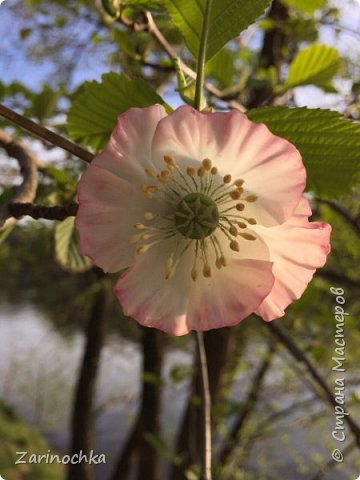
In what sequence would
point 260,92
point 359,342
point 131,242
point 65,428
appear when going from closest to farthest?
point 131,242
point 260,92
point 359,342
point 65,428

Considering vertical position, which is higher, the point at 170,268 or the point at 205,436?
the point at 170,268

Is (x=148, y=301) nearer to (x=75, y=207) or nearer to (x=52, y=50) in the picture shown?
(x=75, y=207)

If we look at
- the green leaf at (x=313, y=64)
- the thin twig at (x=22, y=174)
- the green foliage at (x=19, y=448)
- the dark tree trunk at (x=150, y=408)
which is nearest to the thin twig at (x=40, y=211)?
the thin twig at (x=22, y=174)

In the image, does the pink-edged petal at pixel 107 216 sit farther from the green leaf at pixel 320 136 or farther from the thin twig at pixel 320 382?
A: the thin twig at pixel 320 382

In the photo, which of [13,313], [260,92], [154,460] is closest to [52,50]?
[260,92]

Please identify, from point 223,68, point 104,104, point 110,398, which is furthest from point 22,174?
point 110,398

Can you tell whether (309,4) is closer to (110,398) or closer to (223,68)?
(223,68)
